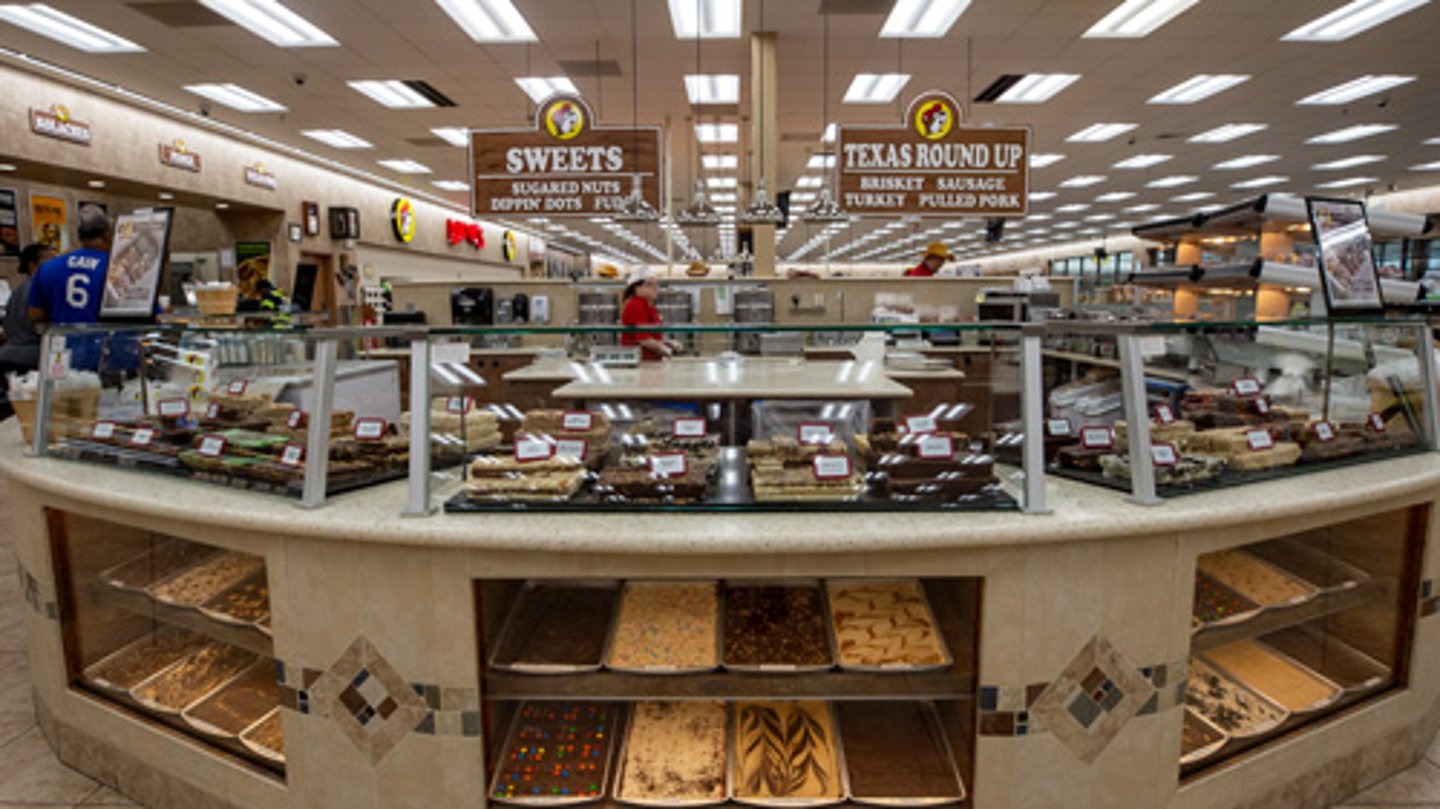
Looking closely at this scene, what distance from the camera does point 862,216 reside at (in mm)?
6418

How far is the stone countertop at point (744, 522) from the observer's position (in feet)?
5.75

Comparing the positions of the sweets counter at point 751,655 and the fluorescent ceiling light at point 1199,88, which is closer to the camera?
the sweets counter at point 751,655

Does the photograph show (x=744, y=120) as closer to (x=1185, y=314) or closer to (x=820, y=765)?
(x=1185, y=314)

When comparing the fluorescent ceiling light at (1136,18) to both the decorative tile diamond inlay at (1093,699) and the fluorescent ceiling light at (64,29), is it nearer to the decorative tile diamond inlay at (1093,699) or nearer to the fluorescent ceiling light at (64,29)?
the decorative tile diamond inlay at (1093,699)

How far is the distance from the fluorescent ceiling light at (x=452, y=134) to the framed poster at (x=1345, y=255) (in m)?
9.62

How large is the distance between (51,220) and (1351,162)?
1882cm

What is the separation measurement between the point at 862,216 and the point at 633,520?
5.09 meters

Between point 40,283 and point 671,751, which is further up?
point 40,283

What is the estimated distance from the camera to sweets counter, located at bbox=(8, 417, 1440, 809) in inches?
71.8

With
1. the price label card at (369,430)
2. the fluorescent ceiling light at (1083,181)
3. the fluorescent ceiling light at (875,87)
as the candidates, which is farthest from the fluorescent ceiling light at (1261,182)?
the price label card at (369,430)

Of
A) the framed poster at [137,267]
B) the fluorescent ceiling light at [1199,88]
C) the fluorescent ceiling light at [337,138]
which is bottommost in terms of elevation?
the framed poster at [137,267]

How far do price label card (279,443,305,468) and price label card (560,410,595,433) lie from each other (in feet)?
2.26

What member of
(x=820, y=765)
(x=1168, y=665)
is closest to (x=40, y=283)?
(x=820, y=765)

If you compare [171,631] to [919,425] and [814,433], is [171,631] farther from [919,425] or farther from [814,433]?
[919,425]
